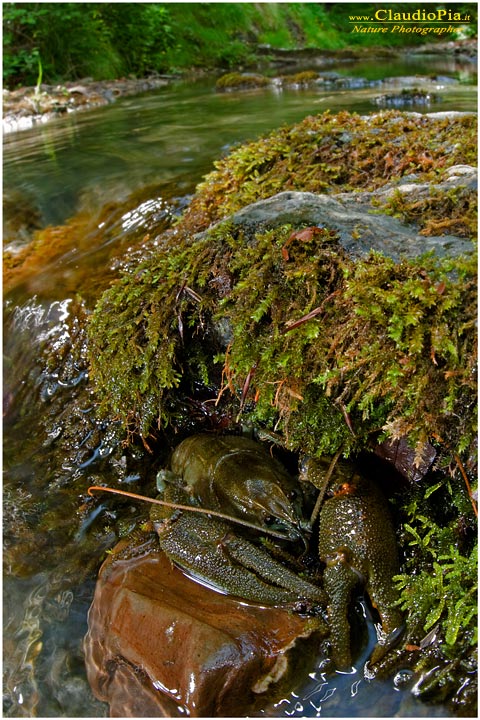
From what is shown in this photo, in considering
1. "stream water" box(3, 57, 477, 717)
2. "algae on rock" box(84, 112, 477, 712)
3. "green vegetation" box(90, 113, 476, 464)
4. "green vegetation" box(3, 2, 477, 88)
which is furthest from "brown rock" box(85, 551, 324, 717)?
"green vegetation" box(3, 2, 477, 88)

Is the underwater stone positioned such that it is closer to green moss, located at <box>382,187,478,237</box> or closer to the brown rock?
green moss, located at <box>382,187,478,237</box>

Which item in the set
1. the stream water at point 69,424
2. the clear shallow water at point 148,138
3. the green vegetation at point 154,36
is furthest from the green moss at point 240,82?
the stream water at point 69,424

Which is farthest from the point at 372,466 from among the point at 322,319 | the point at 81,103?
the point at 81,103

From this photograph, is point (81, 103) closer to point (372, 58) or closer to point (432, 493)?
point (372, 58)

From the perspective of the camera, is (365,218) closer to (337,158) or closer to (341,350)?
(341,350)

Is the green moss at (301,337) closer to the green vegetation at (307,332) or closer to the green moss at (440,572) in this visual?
the green vegetation at (307,332)

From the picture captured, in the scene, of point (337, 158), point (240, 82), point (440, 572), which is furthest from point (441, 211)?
point (240, 82)
